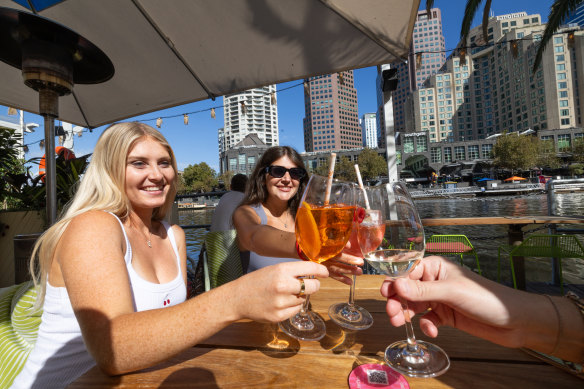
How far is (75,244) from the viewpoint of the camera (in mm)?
902

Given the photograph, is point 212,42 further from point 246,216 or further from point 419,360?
point 419,360

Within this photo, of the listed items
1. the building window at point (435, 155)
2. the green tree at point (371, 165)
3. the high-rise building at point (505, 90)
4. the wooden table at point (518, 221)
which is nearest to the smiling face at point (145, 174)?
the wooden table at point (518, 221)

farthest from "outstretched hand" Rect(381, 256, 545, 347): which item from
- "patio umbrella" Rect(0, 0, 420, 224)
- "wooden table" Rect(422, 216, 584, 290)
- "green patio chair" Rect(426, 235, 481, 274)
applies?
"green patio chair" Rect(426, 235, 481, 274)

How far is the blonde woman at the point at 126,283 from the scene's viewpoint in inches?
27.8

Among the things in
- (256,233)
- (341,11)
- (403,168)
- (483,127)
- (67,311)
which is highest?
(483,127)

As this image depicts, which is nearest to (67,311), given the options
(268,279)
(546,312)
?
(268,279)

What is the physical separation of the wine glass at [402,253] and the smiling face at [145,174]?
43.9 inches

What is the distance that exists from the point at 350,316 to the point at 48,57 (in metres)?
2.52

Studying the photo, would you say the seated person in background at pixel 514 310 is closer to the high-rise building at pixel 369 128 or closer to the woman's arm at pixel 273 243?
the woman's arm at pixel 273 243

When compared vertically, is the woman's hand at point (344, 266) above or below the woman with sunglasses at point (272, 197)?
below

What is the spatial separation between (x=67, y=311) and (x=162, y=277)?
36 cm

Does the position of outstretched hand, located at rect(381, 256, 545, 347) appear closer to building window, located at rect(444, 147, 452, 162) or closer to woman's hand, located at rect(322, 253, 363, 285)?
woman's hand, located at rect(322, 253, 363, 285)

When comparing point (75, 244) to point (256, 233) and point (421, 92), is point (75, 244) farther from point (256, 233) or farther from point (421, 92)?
point (421, 92)

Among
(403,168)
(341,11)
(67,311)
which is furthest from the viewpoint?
(403,168)
